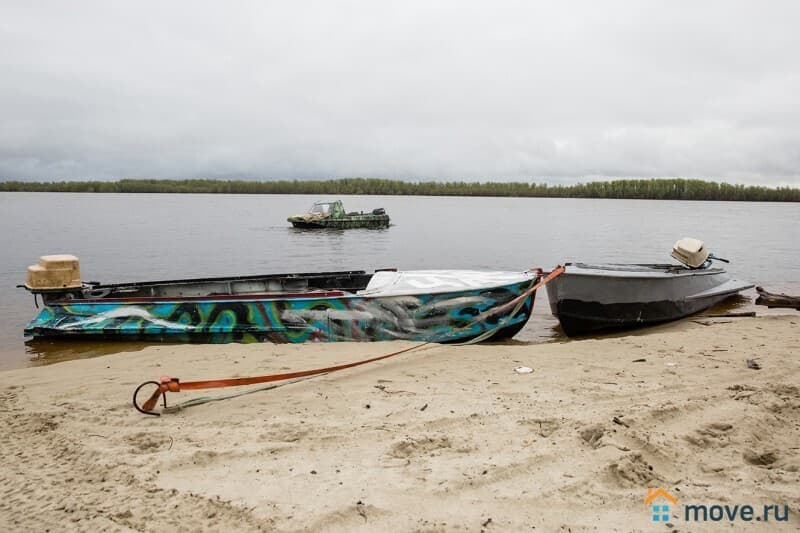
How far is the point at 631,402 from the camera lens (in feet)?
14.8

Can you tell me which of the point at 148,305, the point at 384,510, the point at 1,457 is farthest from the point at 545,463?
the point at 148,305

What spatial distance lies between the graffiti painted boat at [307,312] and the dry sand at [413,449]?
1.77 m

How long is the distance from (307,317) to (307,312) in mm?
77

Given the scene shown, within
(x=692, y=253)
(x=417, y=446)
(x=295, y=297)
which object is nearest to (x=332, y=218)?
(x=692, y=253)

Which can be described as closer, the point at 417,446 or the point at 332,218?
the point at 417,446

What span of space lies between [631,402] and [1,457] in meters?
4.92

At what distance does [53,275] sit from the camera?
8.40 m

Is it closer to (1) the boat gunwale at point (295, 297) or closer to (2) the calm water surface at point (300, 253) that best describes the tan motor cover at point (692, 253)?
(2) the calm water surface at point (300, 253)

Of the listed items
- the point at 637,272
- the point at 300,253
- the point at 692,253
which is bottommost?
the point at 300,253

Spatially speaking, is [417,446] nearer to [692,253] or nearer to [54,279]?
[54,279]

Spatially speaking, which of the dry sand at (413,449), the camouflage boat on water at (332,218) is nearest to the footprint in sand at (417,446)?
the dry sand at (413,449)

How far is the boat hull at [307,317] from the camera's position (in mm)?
7715

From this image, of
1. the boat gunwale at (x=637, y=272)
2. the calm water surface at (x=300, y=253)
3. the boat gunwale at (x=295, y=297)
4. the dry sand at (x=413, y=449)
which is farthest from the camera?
the calm water surface at (x=300, y=253)

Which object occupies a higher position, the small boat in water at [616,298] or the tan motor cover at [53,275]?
the tan motor cover at [53,275]
